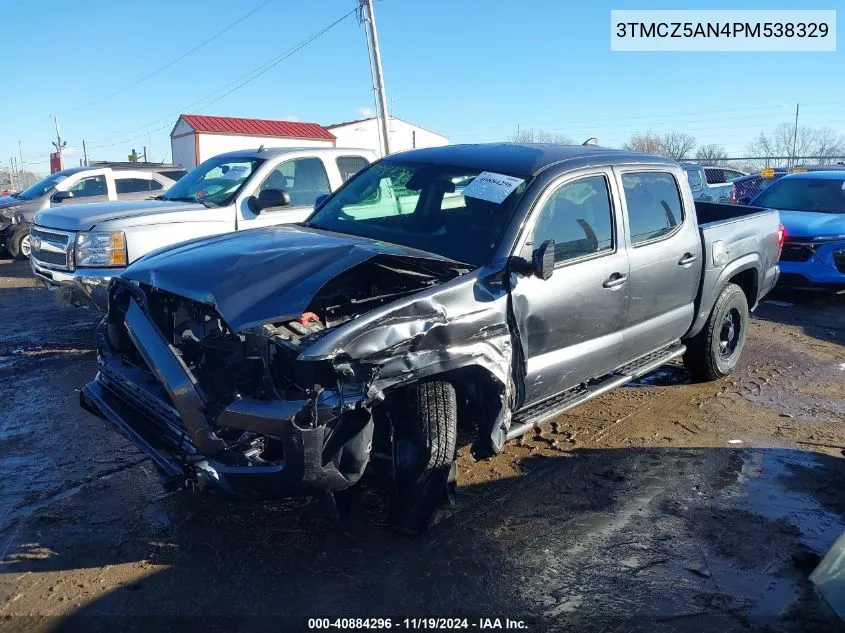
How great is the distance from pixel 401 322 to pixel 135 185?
12.3 metres

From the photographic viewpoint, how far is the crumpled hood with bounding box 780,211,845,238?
8.98 meters

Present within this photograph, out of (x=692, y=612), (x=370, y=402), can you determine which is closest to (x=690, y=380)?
(x=692, y=612)

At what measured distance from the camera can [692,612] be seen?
2.94 metres

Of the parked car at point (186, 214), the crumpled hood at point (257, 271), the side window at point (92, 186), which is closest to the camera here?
the crumpled hood at point (257, 271)

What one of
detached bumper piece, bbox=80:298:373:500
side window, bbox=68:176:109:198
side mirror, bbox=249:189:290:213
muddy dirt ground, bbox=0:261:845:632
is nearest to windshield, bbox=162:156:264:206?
side mirror, bbox=249:189:290:213

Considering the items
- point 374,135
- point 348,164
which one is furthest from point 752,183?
point 374,135

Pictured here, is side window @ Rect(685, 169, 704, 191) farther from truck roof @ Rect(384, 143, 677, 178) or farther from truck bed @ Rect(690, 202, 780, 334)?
truck roof @ Rect(384, 143, 677, 178)

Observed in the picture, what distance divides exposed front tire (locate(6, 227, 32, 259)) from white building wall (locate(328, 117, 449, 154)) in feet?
94.1

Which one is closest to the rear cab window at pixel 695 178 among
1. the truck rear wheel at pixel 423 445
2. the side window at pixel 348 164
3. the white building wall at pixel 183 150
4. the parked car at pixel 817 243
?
the parked car at pixel 817 243

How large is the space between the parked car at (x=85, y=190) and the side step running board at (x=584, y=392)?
1083 centimetres

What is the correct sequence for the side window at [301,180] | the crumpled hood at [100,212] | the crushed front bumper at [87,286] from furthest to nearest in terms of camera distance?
the side window at [301,180], the crumpled hood at [100,212], the crushed front bumper at [87,286]

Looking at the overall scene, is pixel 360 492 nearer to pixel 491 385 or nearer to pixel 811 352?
pixel 491 385

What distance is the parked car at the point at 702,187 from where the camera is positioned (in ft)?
51.1

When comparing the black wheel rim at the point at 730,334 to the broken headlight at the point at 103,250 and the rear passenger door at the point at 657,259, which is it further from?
the broken headlight at the point at 103,250
